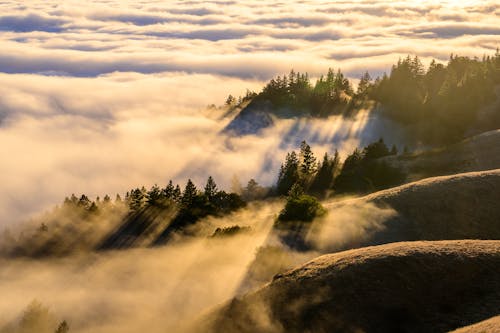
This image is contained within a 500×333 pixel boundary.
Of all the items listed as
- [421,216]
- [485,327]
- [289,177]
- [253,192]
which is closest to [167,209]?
[253,192]

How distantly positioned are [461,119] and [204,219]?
119 meters

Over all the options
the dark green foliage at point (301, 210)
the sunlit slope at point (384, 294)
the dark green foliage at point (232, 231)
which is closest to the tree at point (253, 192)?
the dark green foliage at point (232, 231)

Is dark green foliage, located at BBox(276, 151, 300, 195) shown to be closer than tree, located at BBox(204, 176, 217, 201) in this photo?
No

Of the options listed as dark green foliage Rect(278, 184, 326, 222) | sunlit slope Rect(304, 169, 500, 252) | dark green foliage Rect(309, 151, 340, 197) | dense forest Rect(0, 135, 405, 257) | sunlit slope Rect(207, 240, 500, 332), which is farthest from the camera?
dark green foliage Rect(309, 151, 340, 197)

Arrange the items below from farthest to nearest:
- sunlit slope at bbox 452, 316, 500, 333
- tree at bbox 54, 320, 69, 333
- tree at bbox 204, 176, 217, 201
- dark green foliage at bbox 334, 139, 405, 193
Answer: tree at bbox 204, 176, 217, 201
dark green foliage at bbox 334, 139, 405, 193
tree at bbox 54, 320, 69, 333
sunlit slope at bbox 452, 316, 500, 333

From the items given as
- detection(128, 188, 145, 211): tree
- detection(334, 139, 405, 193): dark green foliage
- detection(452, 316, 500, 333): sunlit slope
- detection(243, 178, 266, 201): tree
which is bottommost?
detection(243, 178, 266, 201): tree

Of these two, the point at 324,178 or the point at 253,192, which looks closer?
the point at 324,178

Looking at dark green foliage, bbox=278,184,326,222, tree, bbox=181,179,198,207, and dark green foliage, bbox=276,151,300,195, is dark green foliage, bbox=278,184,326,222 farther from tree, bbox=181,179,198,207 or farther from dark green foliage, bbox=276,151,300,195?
dark green foliage, bbox=276,151,300,195

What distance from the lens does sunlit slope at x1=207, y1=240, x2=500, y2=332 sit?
46969 millimetres

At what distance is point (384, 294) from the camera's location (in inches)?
1971

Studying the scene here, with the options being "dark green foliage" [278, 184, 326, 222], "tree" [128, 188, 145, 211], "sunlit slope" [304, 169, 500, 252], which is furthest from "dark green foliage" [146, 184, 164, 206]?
"sunlit slope" [304, 169, 500, 252]

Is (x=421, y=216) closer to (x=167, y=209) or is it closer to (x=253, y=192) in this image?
(x=167, y=209)

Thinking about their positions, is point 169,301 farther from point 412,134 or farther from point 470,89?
point 470,89

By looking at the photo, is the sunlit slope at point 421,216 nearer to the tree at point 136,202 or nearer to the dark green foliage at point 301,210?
the dark green foliage at point 301,210
